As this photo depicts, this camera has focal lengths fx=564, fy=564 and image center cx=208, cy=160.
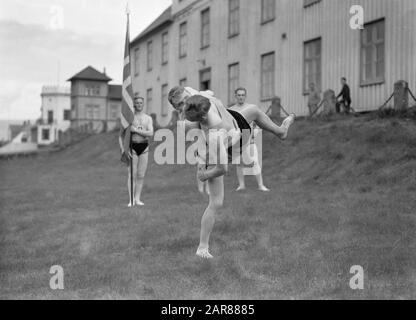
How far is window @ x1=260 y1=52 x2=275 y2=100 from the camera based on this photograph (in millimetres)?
22109

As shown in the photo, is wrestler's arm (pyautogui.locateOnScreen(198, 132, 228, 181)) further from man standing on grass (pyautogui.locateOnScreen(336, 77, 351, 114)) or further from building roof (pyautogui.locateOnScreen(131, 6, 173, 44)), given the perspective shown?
building roof (pyautogui.locateOnScreen(131, 6, 173, 44))

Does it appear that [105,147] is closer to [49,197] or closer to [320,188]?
[49,197]

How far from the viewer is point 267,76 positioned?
22.5 meters

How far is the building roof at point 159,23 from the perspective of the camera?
31.2 m

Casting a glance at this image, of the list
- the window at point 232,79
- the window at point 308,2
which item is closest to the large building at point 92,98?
the window at point 232,79

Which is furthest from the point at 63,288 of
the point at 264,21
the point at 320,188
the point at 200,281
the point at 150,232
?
the point at 264,21

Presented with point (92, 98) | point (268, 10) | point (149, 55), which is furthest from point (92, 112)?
point (268, 10)

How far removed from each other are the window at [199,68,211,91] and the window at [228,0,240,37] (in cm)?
270

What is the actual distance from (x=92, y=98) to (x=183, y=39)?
4032cm

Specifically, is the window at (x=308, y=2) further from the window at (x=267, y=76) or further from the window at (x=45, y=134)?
the window at (x=45, y=134)

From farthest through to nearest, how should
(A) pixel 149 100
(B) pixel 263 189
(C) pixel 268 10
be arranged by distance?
(A) pixel 149 100
(C) pixel 268 10
(B) pixel 263 189

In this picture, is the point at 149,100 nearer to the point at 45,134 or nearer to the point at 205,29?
the point at 205,29

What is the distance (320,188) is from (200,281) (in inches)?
244

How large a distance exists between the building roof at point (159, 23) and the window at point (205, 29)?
3.81 meters
